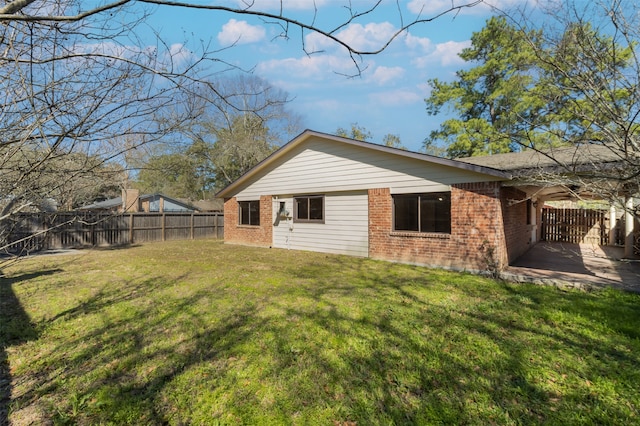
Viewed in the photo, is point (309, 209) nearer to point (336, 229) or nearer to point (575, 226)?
point (336, 229)

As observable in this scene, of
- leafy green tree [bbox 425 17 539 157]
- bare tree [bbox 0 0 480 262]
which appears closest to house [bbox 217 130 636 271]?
bare tree [bbox 0 0 480 262]

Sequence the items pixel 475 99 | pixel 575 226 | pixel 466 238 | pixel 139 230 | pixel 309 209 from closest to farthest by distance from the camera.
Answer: pixel 466 238, pixel 309 209, pixel 575 226, pixel 139 230, pixel 475 99

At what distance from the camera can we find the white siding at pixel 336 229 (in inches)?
407

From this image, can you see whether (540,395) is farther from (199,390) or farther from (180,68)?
(180,68)

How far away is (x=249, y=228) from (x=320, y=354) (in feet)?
37.7

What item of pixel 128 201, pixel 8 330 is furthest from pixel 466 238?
pixel 128 201

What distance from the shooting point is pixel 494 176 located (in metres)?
7.36

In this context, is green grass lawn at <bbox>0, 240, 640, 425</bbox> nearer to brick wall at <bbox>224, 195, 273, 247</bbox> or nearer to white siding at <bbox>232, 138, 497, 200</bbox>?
white siding at <bbox>232, 138, 497, 200</bbox>

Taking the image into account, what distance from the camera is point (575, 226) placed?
14.5 m

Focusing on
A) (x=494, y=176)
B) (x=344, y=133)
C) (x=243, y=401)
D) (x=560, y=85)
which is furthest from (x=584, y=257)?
(x=344, y=133)

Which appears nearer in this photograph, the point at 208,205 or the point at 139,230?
the point at 139,230

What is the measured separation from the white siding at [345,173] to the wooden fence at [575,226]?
9122mm

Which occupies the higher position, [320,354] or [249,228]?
[249,228]

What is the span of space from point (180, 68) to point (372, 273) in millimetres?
6446
